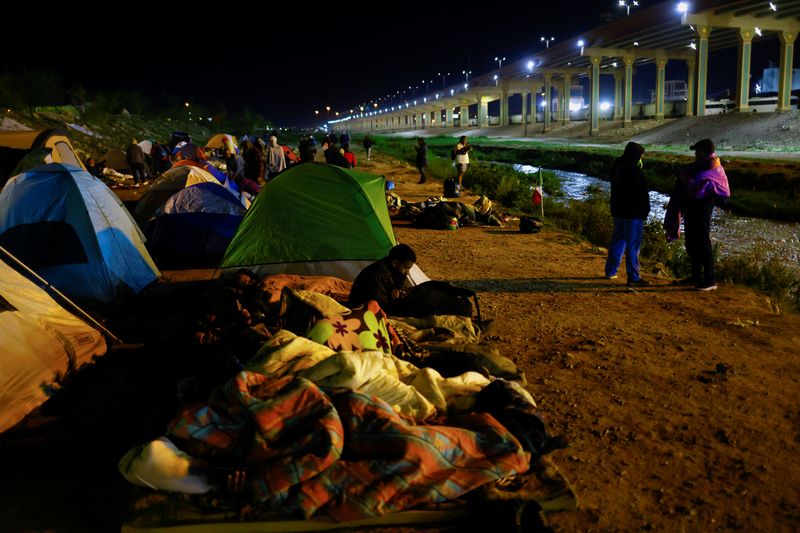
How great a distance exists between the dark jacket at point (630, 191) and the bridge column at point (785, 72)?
33.6 metres

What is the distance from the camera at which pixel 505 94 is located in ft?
261

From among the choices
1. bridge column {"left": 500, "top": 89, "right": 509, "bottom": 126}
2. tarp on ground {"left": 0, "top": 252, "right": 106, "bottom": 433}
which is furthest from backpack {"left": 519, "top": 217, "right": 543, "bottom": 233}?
bridge column {"left": 500, "top": 89, "right": 509, "bottom": 126}

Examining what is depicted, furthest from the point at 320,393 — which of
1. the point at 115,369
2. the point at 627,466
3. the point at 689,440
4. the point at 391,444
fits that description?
the point at 115,369

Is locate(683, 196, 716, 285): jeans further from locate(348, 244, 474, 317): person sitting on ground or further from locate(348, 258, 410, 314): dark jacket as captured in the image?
locate(348, 258, 410, 314): dark jacket

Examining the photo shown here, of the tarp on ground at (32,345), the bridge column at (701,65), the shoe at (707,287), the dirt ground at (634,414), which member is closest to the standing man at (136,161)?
the dirt ground at (634,414)

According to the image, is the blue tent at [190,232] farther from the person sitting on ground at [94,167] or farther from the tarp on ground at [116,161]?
the tarp on ground at [116,161]

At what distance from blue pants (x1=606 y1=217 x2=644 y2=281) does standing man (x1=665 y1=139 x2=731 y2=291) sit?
1.54 feet

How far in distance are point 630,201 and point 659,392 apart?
382cm

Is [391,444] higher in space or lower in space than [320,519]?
higher

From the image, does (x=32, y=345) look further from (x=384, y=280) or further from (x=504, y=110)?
(x=504, y=110)

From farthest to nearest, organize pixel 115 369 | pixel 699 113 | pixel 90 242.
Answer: pixel 699 113
pixel 90 242
pixel 115 369

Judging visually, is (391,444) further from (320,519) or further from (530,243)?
(530,243)

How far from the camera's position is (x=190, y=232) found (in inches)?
425

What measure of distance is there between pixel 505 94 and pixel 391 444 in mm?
79965
